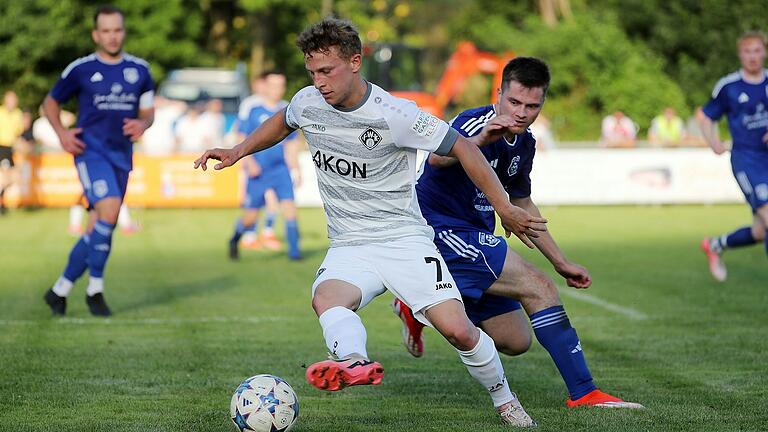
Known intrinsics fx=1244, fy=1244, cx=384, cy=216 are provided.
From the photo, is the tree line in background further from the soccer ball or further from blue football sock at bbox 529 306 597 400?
the soccer ball

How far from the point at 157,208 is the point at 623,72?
75.0 feet

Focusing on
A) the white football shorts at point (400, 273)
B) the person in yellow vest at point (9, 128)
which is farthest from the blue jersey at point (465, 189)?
the person in yellow vest at point (9, 128)

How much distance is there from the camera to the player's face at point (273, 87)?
14.4 meters

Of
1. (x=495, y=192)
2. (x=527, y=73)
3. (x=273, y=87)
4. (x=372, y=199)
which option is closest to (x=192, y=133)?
(x=273, y=87)

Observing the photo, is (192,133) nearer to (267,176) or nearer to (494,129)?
(267,176)

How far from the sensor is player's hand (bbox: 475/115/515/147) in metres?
5.51

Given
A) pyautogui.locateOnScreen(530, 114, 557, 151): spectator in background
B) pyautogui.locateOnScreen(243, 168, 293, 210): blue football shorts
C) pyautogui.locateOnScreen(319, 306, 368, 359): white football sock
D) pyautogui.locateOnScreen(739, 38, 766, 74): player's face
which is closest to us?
pyautogui.locateOnScreen(319, 306, 368, 359): white football sock

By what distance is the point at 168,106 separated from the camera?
2288 centimetres

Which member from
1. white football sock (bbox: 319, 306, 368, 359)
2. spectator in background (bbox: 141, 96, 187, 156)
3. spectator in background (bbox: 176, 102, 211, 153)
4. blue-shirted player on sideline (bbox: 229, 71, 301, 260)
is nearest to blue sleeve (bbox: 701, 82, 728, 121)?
blue-shirted player on sideline (bbox: 229, 71, 301, 260)

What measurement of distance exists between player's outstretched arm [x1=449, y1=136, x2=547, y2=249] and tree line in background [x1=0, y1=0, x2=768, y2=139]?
104 feet

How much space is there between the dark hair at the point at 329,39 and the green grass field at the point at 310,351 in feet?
5.84

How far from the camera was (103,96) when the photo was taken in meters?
9.66

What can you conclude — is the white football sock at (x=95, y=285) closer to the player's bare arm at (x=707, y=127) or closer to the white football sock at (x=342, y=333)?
the white football sock at (x=342, y=333)

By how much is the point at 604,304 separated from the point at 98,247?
430 cm
